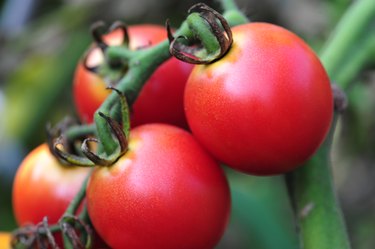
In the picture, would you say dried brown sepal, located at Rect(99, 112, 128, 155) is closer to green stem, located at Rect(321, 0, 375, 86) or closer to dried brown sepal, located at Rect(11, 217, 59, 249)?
dried brown sepal, located at Rect(11, 217, 59, 249)

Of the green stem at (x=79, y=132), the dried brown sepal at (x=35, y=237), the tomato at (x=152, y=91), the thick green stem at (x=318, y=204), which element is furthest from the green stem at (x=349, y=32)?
the dried brown sepal at (x=35, y=237)

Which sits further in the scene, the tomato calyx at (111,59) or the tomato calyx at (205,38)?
the tomato calyx at (111,59)

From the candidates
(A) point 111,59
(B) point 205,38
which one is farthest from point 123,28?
(B) point 205,38

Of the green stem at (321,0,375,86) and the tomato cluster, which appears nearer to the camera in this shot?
the tomato cluster

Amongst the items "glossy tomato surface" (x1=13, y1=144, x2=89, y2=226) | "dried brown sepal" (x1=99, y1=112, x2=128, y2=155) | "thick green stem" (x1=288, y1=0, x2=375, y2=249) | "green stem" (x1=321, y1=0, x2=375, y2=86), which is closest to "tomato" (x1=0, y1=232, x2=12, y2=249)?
"glossy tomato surface" (x1=13, y1=144, x2=89, y2=226)

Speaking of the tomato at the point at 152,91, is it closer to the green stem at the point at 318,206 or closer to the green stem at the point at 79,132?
the green stem at the point at 79,132
